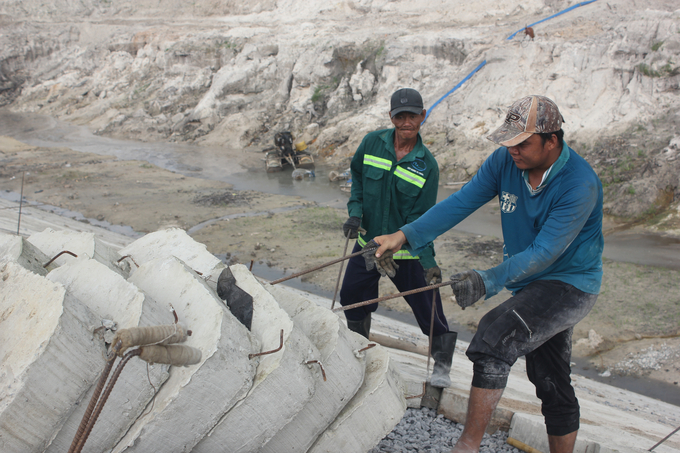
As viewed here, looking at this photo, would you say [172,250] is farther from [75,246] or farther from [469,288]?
[469,288]

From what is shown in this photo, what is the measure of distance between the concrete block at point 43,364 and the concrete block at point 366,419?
3.79ft

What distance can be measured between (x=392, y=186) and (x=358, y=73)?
46.6 ft

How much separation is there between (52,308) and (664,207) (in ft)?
31.6

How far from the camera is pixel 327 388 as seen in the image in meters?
2.45

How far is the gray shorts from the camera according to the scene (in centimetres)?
226

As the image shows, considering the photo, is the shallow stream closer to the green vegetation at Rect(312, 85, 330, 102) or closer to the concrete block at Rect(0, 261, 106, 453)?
the green vegetation at Rect(312, 85, 330, 102)

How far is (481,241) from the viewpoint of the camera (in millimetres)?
7941

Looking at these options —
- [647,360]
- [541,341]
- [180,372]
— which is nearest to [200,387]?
[180,372]

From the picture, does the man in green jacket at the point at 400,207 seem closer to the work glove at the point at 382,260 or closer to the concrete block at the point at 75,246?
the work glove at the point at 382,260

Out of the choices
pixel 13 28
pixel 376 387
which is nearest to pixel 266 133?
pixel 376 387

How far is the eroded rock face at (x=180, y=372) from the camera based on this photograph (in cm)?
196

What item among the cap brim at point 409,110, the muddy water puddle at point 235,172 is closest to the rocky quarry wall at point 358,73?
the muddy water puddle at point 235,172

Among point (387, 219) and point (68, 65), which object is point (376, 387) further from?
point (68, 65)

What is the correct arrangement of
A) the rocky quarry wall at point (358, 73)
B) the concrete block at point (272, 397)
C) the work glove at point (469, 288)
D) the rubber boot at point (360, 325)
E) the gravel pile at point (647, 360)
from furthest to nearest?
the rocky quarry wall at point (358, 73) < the gravel pile at point (647, 360) < the rubber boot at point (360, 325) < the work glove at point (469, 288) < the concrete block at point (272, 397)
